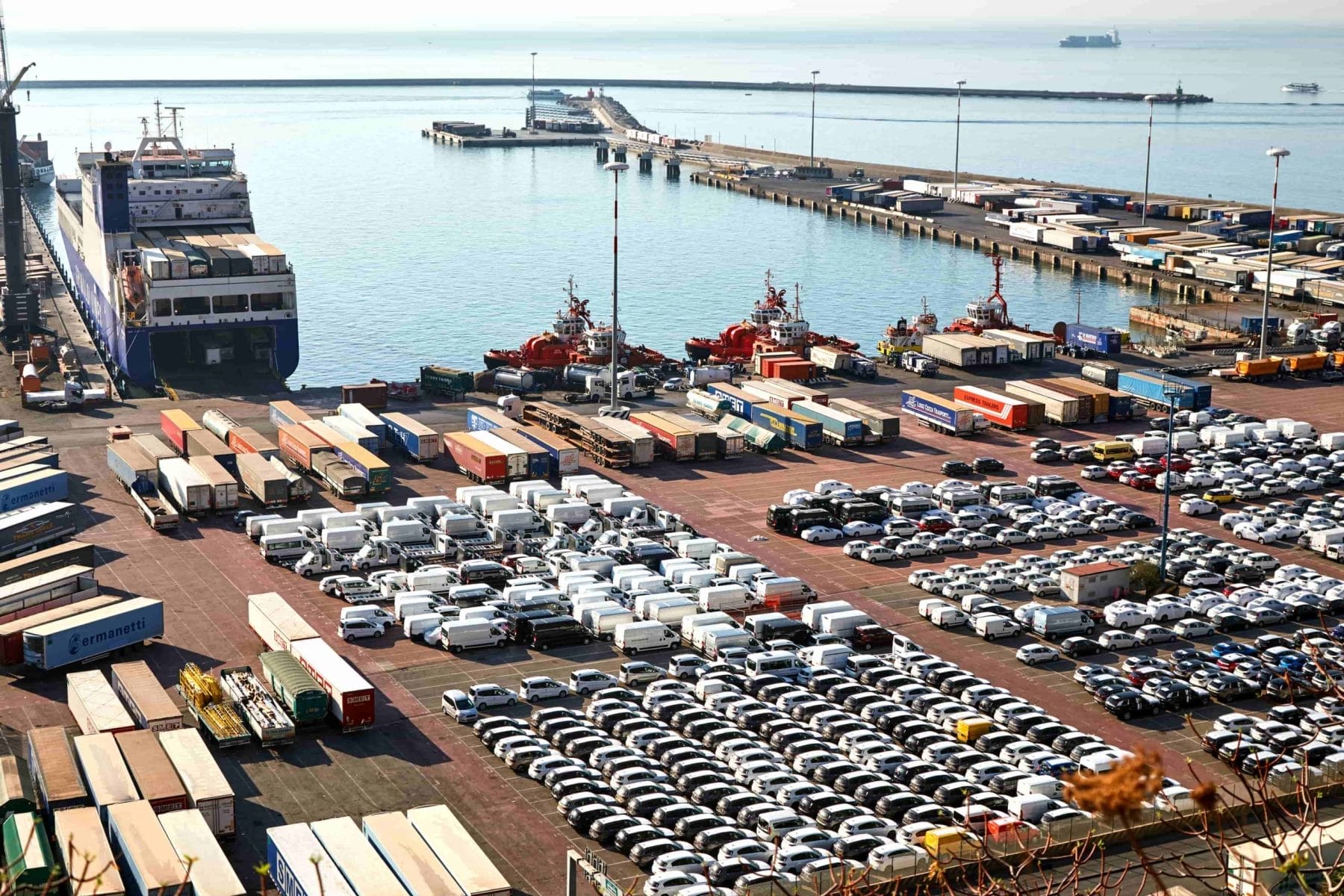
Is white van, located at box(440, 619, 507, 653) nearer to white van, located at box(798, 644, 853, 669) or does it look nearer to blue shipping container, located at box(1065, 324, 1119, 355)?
white van, located at box(798, 644, 853, 669)

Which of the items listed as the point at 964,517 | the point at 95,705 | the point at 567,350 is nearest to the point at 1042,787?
the point at 964,517

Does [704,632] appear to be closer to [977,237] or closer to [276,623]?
[276,623]

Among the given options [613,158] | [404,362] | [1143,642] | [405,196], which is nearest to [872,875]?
[1143,642]

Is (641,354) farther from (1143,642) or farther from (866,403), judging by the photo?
(1143,642)

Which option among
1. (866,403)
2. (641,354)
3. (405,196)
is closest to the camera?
(866,403)

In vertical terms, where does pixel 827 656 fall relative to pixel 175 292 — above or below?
below
